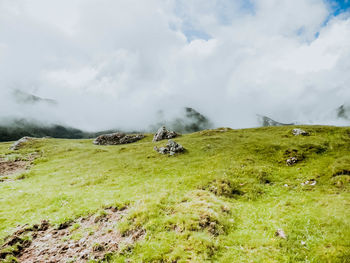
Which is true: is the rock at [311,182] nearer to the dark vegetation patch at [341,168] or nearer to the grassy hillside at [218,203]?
the grassy hillside at [218,203]

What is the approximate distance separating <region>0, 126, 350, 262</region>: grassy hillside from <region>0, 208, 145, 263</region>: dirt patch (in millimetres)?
719

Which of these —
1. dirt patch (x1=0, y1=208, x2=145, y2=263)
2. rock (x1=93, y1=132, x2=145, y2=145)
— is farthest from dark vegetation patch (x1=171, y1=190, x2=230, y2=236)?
rock (x1=93, y1=132, x2=145, y2=145)

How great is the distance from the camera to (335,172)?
21359mm

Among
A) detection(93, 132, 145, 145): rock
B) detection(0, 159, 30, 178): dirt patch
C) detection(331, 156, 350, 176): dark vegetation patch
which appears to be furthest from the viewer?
detection(93, 132, 145, 145): rock

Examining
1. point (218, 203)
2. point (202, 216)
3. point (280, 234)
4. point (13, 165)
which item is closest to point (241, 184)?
point (218, 203)

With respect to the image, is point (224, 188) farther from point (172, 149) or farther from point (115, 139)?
point (115, 139)

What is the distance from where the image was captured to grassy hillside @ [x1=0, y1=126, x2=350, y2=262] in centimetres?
1021

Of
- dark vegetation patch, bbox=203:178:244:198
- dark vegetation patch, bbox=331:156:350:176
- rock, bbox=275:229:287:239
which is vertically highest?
dark vegetation patch, bbox=331:156:350:176

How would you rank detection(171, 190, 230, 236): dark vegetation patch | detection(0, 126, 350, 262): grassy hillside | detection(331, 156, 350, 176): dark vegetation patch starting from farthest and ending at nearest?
detection(331, 156, 350, 176): dark vegetation patch
detection(171, 190, 230, 236): dark vegetation patch
detection(0, 126, 350, 262): grassy hillside

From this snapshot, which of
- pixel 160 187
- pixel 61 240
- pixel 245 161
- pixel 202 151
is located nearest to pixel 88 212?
pixel 61 240

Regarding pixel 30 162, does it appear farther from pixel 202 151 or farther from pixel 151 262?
pixel 151 262

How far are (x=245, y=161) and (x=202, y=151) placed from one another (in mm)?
11188

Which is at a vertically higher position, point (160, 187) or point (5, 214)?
point (160, 187)

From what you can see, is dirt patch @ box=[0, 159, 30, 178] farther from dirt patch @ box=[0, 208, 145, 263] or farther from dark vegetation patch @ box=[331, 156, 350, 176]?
dark vegetation patch @ box=[331, 156, 350, 176]
